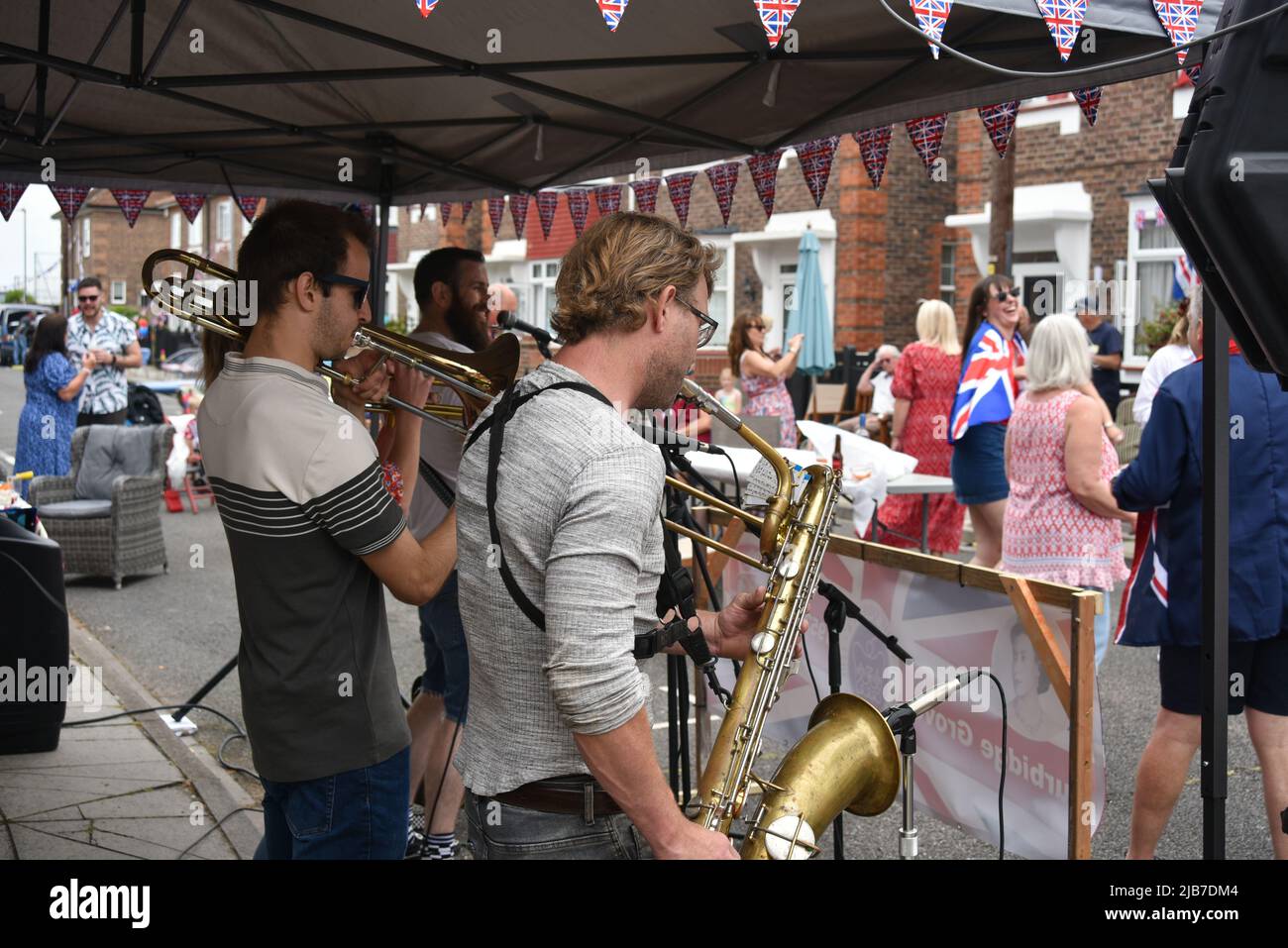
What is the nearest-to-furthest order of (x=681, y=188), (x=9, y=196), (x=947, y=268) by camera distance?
(x=9, y=196)
(x=681, y=188)
(x=947, y=268)

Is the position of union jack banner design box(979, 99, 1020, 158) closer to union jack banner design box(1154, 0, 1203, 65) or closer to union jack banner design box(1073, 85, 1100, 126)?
union jack banner design box(1073, 85, 1100, 126)

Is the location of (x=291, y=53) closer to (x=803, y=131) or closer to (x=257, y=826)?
(x=803, y=131)

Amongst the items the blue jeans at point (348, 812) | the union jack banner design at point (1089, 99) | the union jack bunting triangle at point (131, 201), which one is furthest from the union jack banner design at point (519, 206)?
the blue jeans at point (348, 812)

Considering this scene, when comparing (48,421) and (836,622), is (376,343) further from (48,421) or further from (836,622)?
(48,421)

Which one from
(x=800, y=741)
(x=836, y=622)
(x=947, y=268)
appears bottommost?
(x=800, y=741)

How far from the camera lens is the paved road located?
463 centimetres

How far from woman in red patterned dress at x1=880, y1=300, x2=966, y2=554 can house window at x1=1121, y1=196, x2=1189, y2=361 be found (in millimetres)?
10752

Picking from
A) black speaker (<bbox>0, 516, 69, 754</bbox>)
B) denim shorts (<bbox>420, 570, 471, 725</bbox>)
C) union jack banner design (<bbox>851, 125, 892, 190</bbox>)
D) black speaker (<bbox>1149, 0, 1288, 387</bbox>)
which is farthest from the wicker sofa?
black speaker (<bbox>1149, 0, 1288, 387</bbox>)

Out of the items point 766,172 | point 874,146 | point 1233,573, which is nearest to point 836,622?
point 1233,573

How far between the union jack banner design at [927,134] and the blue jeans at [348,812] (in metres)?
2.92

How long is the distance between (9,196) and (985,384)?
488 cm

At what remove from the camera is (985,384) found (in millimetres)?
6676

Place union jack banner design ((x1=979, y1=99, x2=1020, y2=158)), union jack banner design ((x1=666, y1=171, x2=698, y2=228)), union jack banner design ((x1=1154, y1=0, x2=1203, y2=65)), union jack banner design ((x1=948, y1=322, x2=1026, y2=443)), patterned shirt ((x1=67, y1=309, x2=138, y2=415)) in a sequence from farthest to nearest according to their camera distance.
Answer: patterned shirt ((x1=67, y1=309, x2=138, y2=415)), union jack banner design ((x1=948, y1=322, x2=1026, y2=443)), union jack banner design ((x1=666, y1=171, x2=698, y2=228)), union jack banner design ((x1=979, y1=99, x2=1020, y2=158)), union jack banner design ((x1=1154, y1=0, x2=1203, y2=65))
